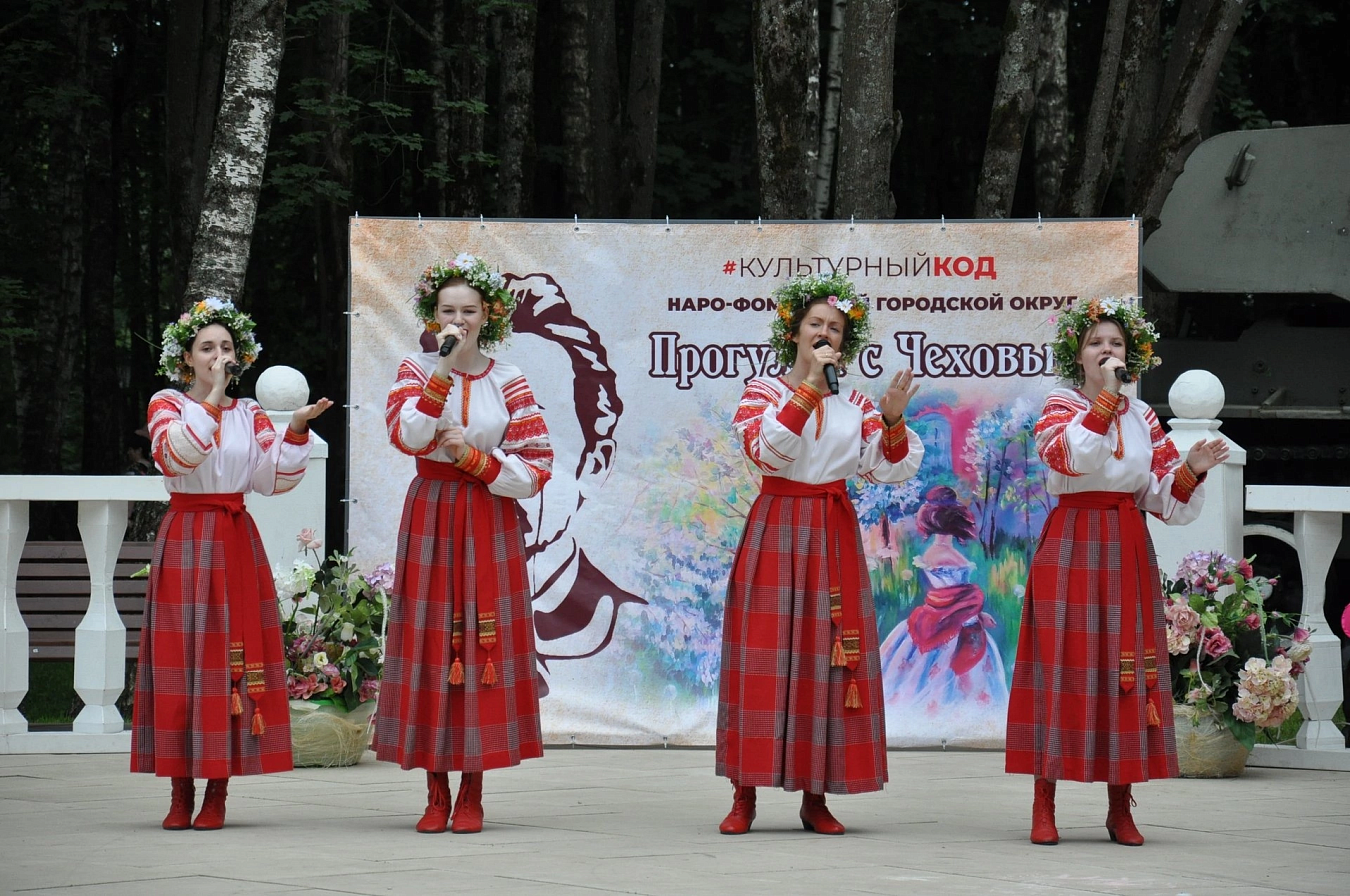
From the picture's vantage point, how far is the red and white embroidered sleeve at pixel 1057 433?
16.9 feet

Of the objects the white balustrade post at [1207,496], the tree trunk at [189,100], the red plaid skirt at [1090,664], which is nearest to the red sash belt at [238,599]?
the red plaid skirt at [1090,664]

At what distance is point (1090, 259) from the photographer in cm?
730

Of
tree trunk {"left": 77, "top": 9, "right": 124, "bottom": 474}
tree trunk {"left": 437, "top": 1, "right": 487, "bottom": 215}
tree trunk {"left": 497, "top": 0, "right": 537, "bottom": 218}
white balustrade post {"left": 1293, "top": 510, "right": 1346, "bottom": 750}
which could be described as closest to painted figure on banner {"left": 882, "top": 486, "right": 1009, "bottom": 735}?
white balustrade post {"left": 1293, "top": 510, "right": 1346, "bottom": 750}

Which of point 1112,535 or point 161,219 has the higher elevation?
point 161,219

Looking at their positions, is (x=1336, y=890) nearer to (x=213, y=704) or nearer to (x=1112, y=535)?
(x=1112, y=535)

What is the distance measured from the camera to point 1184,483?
5.28m

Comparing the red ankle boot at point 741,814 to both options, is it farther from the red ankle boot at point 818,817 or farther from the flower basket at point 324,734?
the flower basket at point 324,734

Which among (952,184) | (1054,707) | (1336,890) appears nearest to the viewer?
(1336,890)

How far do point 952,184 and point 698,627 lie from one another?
45.7ft

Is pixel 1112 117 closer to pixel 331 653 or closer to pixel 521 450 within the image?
pixel 331 653

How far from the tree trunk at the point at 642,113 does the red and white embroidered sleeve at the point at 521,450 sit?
861 cm

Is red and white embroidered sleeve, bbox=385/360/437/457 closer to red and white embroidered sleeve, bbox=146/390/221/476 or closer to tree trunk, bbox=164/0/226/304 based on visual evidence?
red and white embroidered sleeve, bbox=146/390/221/476

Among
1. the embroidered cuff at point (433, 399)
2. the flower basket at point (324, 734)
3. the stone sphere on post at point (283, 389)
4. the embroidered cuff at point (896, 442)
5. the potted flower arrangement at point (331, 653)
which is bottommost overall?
the flower basket at point (324, 734)

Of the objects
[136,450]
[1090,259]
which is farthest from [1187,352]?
[136,450]
